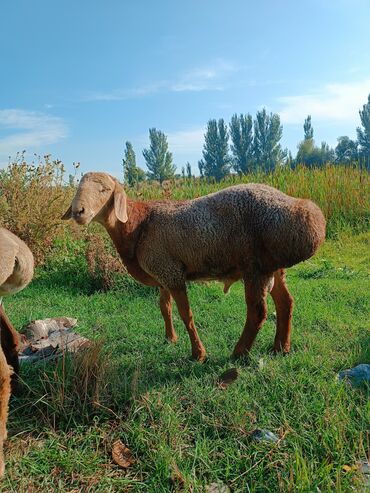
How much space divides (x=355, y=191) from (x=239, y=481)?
10.9 m

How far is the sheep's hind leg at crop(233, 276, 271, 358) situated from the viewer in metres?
3.69

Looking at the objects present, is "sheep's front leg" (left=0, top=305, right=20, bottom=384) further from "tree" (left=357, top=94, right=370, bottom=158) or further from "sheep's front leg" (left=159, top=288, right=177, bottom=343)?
"tree" (left=357, top=94, right=370, bottom=158)

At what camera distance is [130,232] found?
398 cm

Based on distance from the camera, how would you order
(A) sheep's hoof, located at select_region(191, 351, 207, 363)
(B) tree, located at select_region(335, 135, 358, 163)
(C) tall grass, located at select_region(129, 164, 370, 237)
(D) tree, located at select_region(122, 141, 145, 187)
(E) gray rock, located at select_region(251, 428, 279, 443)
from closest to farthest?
1. (E) gray rock, located at select_region(251, 428, 279, 443)
2. (A) sheep's hoof, located at select_region(191, 351, 207, 363)
3. (D) tree, located at select_region(122, 141, 145, 187)
4. (C) tall grass, located at select_region(129, 164, 370, 237)
5. (B) tree, located at select_region(335, 135, 358, 163)

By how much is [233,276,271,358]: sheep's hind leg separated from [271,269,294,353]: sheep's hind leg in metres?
0.39

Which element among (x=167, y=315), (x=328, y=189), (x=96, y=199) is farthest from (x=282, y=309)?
(x=328, y=189)

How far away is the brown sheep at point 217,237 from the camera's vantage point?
348 centimetres

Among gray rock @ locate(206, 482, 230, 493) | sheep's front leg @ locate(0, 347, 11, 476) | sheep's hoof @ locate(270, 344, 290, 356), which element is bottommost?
gray rock @ locate(206, 482, 230, 493)

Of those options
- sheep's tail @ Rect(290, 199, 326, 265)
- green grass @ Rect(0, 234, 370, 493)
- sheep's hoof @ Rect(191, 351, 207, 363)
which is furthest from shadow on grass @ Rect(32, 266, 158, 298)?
sheep's tail @ Rect(290, 199, 326, 265)

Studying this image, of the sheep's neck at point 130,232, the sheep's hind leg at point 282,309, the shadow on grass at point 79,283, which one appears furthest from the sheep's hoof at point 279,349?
the shadow on grass at point 79,283

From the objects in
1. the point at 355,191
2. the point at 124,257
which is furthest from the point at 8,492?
the point at 355,191

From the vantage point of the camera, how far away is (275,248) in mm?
3506

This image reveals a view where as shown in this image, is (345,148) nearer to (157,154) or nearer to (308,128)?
(308,128)

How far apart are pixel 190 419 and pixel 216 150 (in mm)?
50560
